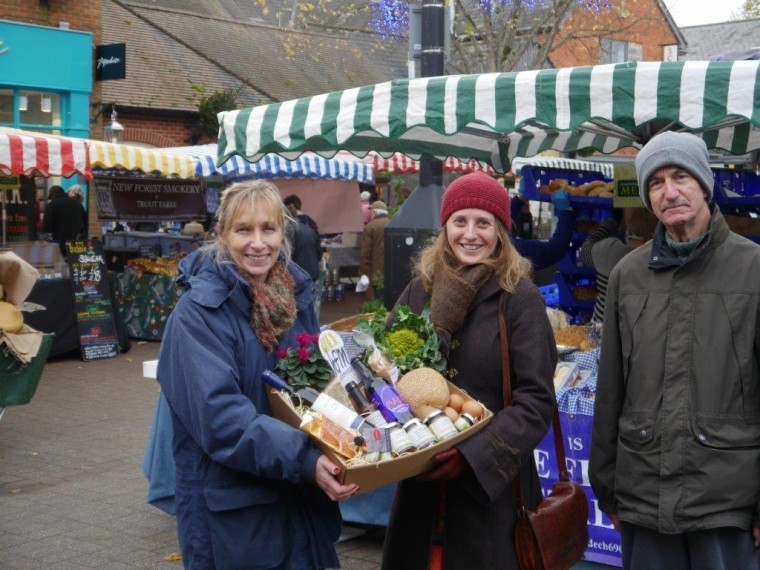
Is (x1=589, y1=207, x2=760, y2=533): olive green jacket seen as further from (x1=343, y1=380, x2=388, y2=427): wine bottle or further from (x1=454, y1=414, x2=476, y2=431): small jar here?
(x1=343, y1=380, x2=388, y2=427): wine bottle

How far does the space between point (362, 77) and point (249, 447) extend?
94.8 feet

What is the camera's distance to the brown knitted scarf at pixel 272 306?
119 inches

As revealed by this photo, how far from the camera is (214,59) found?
2688cm

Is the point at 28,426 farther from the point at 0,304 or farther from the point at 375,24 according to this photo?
the point at 375,24

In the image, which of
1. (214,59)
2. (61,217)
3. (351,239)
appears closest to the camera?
(61,217)

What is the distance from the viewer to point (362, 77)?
3088 cm

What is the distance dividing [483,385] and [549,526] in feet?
1.62

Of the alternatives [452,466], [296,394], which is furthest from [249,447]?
[452,466]

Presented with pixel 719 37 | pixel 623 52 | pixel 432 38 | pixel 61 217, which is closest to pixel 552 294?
pixel 432 38

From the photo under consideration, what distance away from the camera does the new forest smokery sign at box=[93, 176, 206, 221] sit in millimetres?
13992

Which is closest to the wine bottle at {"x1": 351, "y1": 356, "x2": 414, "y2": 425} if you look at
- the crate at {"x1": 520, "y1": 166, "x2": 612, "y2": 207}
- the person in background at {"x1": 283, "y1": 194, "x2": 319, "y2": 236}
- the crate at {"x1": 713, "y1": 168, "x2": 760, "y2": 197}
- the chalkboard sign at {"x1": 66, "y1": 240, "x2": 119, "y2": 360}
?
the crate at {"x1": 520, "y1": 166, "x2": 612, "y2": 207}

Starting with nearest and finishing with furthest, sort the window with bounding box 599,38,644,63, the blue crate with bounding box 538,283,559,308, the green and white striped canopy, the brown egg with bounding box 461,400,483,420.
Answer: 1. the brown egg with bounding box 461,400,483,420
2. the green and white striped canopy
3. the blue crate with bounding box 538,283,559,308
4. the window with bounding box 599,38,644,63

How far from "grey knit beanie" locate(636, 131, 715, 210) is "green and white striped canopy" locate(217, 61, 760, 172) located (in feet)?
5.06

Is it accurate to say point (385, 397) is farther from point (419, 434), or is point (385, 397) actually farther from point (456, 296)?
point (456, 296)
